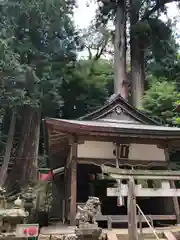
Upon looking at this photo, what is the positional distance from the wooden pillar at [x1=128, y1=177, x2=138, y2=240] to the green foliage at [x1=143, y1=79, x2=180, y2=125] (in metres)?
9.88

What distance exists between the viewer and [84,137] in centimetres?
903

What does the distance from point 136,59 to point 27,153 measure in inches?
428

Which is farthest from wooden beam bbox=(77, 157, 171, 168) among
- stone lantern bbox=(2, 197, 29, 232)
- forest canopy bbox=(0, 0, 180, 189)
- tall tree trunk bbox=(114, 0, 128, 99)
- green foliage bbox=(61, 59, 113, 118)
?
green foliage bbox=(61, 59, 113, 118)

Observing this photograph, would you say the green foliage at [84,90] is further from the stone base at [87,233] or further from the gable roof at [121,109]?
the stone base at [87,233]

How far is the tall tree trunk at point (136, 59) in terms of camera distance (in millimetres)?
19672

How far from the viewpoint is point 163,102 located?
50.7ft

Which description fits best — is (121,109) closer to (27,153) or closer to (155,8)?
(27,153)

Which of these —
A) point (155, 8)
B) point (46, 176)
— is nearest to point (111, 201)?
point (46, 176)

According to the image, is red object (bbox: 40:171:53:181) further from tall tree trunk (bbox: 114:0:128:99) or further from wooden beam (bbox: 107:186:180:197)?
wooden beam (bbox: 107:186:180:197)

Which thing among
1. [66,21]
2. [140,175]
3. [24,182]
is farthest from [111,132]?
[66,21]

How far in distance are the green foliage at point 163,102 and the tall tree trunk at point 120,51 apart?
2813mm

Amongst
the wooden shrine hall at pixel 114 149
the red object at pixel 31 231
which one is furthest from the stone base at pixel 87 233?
the wooden shrine hall at pixel 114 149

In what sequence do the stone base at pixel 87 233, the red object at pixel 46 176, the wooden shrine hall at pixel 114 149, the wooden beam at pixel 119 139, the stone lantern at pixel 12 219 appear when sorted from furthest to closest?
the red object at pixel 46 176, the wooden beam at pixel 119 139, the wooden shrine hall at pixel 114 149, the stone lantern at pixel 12 219, the stone base at pixel 87 233

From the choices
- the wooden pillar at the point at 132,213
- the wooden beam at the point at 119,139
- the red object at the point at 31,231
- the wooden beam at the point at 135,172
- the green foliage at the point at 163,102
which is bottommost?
the red object at the point at 31,231
